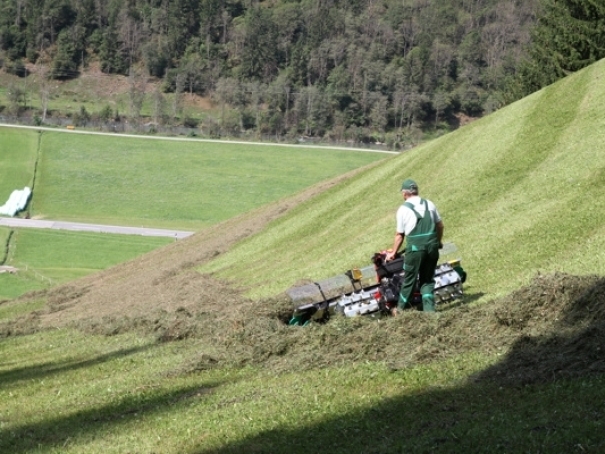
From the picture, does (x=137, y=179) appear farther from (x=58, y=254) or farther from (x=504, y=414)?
(x=504, y=414)

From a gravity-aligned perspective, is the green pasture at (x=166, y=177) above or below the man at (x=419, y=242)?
below

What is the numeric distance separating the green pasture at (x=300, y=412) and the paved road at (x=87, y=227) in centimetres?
6172

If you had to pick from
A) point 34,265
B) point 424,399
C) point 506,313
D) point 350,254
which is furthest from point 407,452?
point 34,265

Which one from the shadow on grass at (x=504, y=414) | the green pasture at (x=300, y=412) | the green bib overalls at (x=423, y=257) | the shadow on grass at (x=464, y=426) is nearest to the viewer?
the shadow on grass at (x=464, y=426)

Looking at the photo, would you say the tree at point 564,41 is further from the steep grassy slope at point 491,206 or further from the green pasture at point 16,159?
the green pasture at point 16,159

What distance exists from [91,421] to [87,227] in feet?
229

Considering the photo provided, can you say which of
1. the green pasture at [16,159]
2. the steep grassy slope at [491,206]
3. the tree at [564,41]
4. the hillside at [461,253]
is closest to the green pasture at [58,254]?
the hillside at [461,253]

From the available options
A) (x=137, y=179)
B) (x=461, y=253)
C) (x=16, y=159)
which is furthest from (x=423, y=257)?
(x=16, y=159)

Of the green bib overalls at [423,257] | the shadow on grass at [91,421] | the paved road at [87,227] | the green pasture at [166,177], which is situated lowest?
the green pasture at [166,177]

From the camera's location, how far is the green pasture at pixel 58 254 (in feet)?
166

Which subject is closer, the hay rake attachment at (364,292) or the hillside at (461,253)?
the hillside at (461,253)

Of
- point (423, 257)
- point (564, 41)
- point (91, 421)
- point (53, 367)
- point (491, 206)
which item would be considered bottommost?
point (53, 367)

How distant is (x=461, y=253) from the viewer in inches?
822

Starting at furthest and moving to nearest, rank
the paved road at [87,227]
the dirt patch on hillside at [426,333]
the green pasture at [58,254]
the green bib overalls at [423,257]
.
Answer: the paved road at [87,227]
the green pasture at [58,254]
the green bib overalls at [423,257]
the dirt patch on hillside at [426,333]
